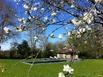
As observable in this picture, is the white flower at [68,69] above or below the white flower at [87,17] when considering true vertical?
below

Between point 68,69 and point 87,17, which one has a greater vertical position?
point 87,17

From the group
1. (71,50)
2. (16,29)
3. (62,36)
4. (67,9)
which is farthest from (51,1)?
(71,50)

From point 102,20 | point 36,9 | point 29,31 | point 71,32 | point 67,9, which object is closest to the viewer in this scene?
point 71,32

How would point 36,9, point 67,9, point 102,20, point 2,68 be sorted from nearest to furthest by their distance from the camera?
1. point 2,68
2. point 102,20
3. point 67,9
4. point 36,9

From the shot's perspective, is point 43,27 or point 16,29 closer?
point 43,27

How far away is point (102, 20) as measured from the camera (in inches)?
139

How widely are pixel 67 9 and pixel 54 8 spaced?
0.26 m

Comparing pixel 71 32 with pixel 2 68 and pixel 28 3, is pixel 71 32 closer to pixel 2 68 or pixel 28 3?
pixel 2 68

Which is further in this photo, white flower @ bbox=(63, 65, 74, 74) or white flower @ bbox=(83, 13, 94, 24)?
white flower @ bbox=(83, 13, 94, 24)

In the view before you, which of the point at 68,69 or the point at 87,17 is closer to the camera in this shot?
the point at 68,69

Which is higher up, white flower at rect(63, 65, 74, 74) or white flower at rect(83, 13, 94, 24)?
white flower at rect(83, 13, 94, 24)

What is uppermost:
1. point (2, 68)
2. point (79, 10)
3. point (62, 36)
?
point (79, 10)

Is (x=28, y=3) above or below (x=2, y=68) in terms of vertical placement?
above

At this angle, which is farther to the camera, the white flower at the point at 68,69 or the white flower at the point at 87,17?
the white flower at the point at 87,17
